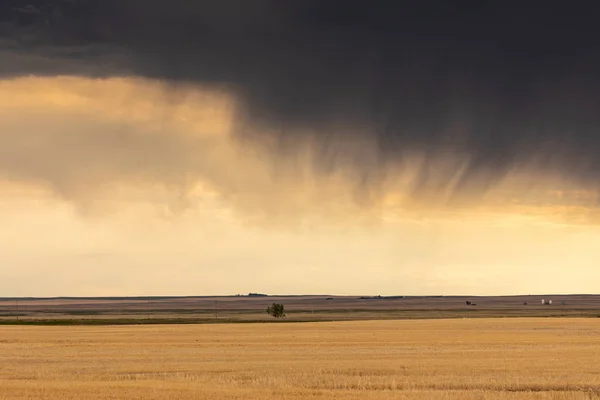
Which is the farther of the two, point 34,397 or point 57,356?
point 57,356

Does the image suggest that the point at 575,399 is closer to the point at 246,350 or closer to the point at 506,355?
the point at 506,355

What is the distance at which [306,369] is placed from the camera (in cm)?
5175

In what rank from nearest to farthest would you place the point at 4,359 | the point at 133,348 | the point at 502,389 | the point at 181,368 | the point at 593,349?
the point at 502,389 → the point at 181,368 → the point at 4,359 → the point at 593,349 → the point at 133,348

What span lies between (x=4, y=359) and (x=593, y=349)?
4207 cm

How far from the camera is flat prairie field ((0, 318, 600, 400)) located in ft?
127

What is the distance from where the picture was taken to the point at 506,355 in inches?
2502

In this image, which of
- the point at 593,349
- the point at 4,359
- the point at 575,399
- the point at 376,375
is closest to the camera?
the point at 575,399

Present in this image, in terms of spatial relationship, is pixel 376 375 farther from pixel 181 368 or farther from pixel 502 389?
pixel 181 368

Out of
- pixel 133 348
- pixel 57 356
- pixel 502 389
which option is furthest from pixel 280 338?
pixel 502 389

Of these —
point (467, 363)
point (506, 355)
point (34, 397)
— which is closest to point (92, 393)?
point (34, 397)

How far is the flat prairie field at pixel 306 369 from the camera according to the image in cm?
3884

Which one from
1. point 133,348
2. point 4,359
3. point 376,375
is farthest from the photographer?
point 133,348

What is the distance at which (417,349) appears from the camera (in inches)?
2793

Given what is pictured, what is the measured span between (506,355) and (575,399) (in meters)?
27.9
